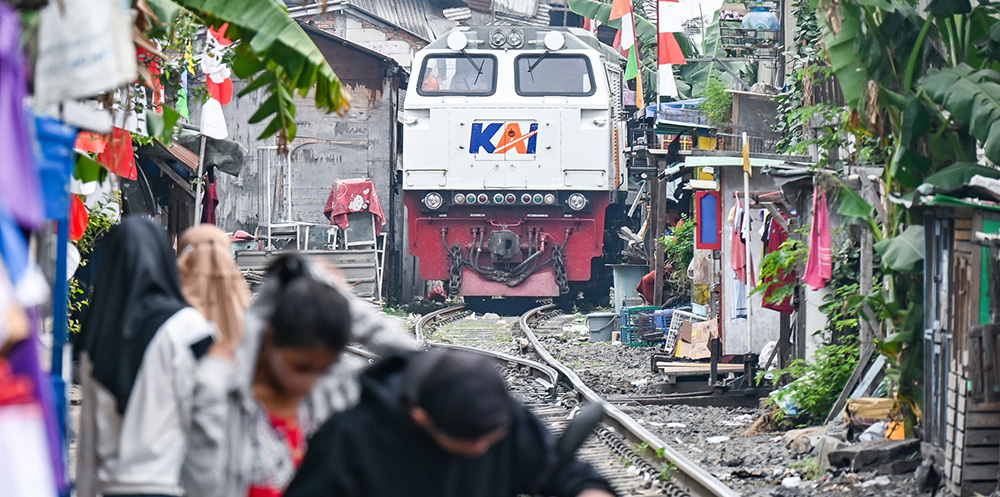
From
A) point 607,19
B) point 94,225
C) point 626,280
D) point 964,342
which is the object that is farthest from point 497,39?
point 964,342

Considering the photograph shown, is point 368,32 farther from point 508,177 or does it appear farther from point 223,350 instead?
point 223,350

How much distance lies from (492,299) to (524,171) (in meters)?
4.43

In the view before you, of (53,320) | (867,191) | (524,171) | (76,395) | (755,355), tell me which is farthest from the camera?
(524,171)

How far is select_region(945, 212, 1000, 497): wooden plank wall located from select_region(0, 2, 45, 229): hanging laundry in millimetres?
4857

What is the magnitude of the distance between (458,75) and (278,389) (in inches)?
591

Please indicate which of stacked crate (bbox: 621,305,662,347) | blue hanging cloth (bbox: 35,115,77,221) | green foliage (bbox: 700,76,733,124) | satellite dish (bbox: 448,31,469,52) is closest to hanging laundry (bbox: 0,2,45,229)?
blue hanging cloth (bbox: 35,115,77,221)

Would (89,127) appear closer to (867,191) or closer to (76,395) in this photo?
(867,191)

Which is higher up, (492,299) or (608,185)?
(608,185)

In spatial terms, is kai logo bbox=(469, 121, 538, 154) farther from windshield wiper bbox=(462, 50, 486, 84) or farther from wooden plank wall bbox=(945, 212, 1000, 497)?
wooden plank wall bbox=(945, 212, 1000, 497)

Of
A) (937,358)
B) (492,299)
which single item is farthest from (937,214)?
(492,299)

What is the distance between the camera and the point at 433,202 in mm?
16484

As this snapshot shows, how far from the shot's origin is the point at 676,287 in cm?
1712

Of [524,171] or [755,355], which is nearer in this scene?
[755,355]

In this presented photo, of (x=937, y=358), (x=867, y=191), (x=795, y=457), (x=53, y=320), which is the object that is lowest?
(x=795, y=457)
